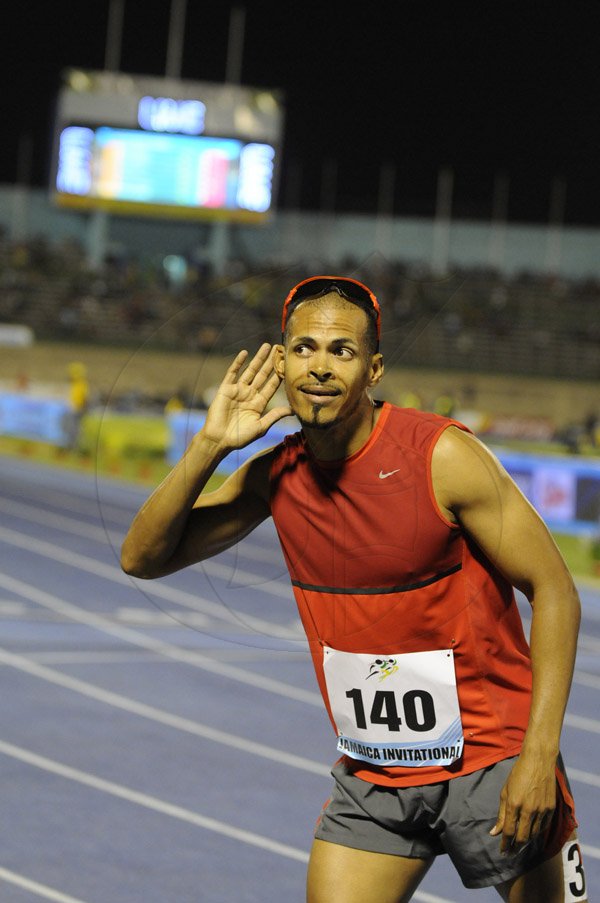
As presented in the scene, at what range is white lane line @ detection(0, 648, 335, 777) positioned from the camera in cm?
647

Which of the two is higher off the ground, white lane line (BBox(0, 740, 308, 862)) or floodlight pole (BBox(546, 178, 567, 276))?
floodlight pole (BBox(546, 178, 567, 276))

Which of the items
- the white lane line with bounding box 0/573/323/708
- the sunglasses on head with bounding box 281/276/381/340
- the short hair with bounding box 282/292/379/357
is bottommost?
the white lane line with bounding box 0/573/323/708

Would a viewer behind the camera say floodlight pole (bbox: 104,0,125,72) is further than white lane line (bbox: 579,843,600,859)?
Yes

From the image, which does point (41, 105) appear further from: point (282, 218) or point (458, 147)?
point (458, 147)

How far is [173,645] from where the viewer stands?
9227mm

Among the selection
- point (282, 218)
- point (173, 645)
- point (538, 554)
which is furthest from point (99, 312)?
point (538, 554)

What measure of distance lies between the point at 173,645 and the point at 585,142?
35981 millimetres

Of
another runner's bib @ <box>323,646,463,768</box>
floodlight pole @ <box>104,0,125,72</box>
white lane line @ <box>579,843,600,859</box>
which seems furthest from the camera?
floodlight pole @ <box>104,0,125,72</box>

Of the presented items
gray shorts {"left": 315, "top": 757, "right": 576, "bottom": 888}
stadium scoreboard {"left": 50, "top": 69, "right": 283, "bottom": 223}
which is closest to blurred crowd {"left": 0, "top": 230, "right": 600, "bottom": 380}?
stadium scoreboard {"left": 50, "top": 69, "right": 283, "bottom": 223}

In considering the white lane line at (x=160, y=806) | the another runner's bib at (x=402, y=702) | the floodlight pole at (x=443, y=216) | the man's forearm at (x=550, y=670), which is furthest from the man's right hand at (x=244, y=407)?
the floodlight pole at (x=443, y=216)

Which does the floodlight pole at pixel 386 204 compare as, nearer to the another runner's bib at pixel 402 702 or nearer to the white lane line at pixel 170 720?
the white lane line at pixel 170 720

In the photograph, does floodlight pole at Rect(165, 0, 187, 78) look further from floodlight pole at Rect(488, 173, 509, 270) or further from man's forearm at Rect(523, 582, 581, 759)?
man's forearm at Rect(523, 582, 581, 759)

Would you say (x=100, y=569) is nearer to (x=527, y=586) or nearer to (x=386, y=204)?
(x=527, y=586)

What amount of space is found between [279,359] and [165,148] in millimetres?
37400
